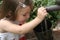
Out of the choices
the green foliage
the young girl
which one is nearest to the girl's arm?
the young girl

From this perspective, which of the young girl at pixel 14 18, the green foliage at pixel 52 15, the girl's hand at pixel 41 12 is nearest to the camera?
the girl's hand at pixel 41 12

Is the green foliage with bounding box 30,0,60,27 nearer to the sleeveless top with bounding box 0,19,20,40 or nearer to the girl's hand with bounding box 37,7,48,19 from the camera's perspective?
the sleeveless top with bounding box 0,19,20,40

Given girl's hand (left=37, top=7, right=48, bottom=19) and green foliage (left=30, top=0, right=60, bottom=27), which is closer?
girl's hand (left=37, top=7, right=48, bottom=19)

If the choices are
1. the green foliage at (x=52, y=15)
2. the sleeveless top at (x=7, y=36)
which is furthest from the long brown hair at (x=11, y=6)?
the green foliage at (x=52, y=15)

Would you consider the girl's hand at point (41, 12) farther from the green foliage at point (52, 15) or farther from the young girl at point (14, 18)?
the green foliage at point (52, 15)

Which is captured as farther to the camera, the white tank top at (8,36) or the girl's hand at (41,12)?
the white tank top at (8,36)

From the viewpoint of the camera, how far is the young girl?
7.12 feet

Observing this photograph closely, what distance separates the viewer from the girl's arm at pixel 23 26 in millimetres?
2094

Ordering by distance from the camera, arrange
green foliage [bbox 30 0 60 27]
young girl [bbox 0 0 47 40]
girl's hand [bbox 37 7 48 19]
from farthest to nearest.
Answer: green foliage [bbox 30 0 60 27]
young girl [bbox 0 0 47 40]
girl's hand [bbox 37 7 48 19]

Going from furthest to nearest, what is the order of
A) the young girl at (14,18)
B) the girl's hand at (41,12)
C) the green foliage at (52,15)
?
1. the green foliage at (52,15)
2. the young girl at (14,18)
3. the girl's hand at (41,12)

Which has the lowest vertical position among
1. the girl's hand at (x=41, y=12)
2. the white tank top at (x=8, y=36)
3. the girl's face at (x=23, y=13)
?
the white tank top at (x=8, y=36)

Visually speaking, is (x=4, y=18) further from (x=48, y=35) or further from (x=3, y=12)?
(x=48, y=35)

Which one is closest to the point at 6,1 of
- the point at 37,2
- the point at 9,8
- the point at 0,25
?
the point at 9,8

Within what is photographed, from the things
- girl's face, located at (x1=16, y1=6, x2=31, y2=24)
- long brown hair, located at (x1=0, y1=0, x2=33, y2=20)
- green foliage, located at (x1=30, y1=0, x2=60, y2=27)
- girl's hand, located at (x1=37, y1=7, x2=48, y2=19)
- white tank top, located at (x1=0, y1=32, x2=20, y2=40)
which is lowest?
white tank top, located at (x1=0, y1=32, x2=20, y2=40)
